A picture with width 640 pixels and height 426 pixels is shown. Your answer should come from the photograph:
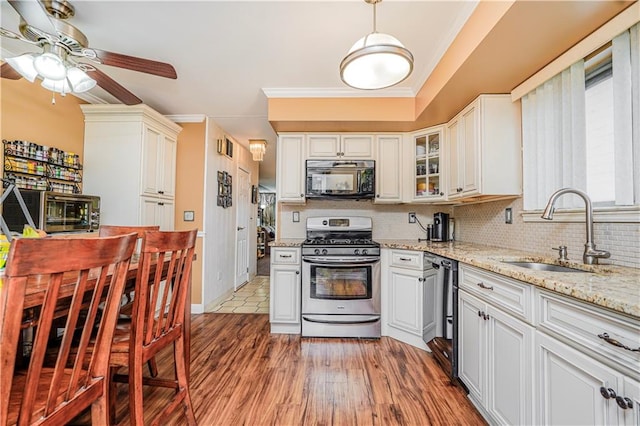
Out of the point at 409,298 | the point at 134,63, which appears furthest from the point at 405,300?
the point at 134,63

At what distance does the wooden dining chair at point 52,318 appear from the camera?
72cm

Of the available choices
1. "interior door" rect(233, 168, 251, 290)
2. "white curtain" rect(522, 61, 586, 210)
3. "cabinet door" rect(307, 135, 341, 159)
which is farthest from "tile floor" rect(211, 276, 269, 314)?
"white curtain" rect(522, 61, 586, 210)

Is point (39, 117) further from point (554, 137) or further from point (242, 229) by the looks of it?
point (554, 137)

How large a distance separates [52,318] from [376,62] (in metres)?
1.73

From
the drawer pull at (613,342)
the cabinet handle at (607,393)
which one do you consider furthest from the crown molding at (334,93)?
the cabinet handle at (607,393)

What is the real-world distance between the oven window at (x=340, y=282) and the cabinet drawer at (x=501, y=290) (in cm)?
105

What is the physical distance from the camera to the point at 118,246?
3.18 ft

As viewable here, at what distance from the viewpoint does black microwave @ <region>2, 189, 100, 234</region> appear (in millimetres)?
2014

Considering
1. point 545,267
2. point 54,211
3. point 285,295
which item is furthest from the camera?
point 285,295

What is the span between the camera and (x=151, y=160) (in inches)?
119

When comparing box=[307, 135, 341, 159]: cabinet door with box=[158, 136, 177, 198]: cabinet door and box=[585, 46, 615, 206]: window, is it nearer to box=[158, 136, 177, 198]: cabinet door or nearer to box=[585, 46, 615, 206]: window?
box=[158, 136, 177, 198]: cabinet door

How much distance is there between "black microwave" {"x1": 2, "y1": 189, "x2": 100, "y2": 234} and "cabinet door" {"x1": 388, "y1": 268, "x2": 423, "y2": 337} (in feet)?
9.32

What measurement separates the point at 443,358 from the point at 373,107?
2334 millimetres

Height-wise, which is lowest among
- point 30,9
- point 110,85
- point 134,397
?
point 134,397
